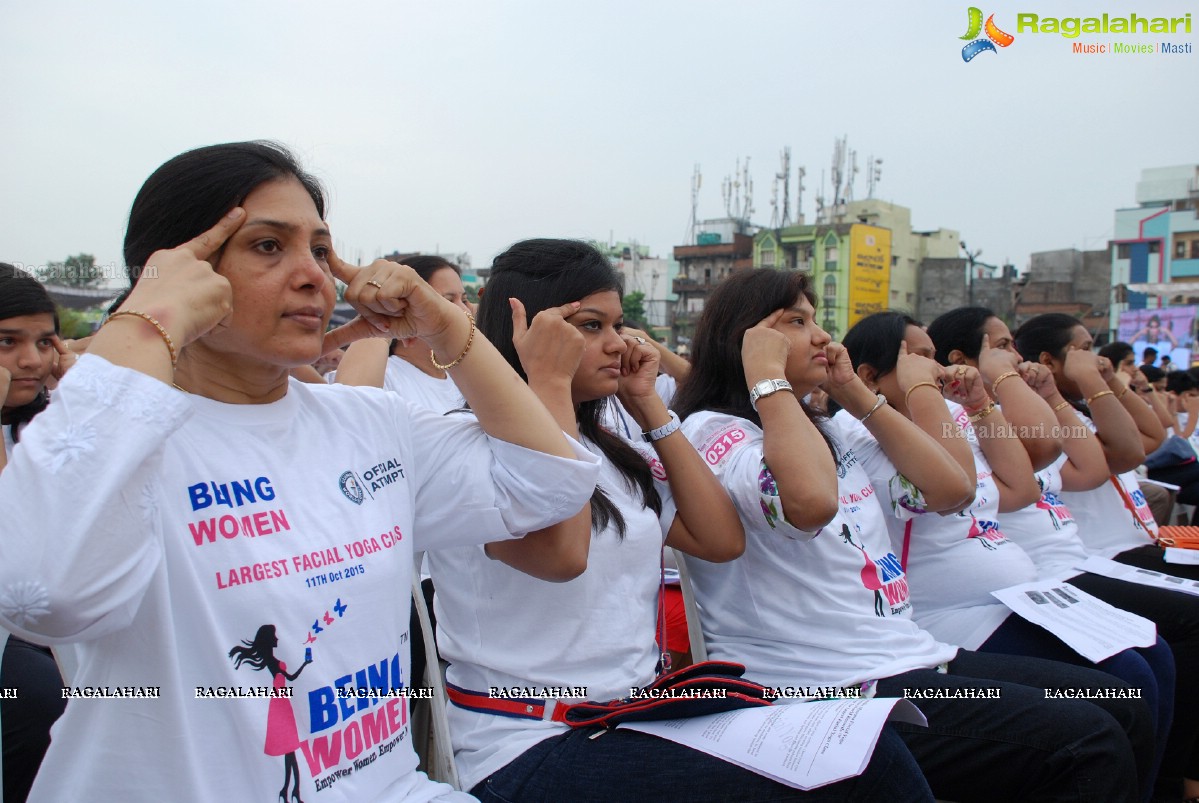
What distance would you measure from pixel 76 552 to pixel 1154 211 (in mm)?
50982

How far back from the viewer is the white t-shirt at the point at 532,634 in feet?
6.09

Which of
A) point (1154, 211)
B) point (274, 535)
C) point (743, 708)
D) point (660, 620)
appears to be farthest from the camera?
point (1154, 211)

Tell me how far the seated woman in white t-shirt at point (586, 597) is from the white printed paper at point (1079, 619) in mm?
1190

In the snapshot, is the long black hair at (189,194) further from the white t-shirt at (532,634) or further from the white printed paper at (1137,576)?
the white printed paper at (1137,576)

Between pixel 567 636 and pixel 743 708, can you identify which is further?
pixel 567 636

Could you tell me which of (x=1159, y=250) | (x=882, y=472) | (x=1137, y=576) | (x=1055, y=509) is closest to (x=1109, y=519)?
(x=1055, y=509)

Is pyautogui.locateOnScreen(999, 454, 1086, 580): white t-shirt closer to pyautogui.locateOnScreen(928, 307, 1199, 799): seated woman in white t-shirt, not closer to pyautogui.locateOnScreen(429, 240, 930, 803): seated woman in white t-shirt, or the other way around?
pyautogui.locateOnScreen(928, 307, 1199, 799): seated woman in white t-shirt

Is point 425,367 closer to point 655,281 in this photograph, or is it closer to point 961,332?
point 961,332

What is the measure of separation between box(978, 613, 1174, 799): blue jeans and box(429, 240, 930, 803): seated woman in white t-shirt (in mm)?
1209

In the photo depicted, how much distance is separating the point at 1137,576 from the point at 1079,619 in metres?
0.93

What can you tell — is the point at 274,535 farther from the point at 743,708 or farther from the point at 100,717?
the point at 743,708

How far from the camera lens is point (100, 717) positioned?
121cm

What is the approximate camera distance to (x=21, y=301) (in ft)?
8.04

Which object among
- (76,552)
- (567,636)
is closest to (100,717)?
(76,552)
